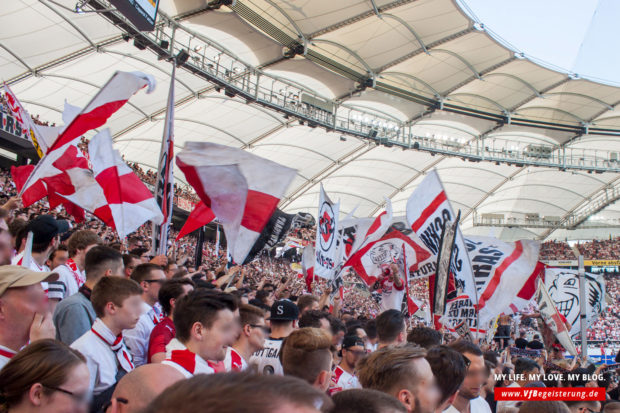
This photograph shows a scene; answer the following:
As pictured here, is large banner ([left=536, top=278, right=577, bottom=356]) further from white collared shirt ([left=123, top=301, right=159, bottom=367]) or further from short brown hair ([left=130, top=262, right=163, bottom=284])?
white collared shirt ([left=123, top=301, right=159, bottom=367])

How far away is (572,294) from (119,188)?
29.6ft

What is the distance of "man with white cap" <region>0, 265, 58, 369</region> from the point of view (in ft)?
8.47

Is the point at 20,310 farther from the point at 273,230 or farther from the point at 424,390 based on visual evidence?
the point at 273,230

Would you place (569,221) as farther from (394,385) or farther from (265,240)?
(394,385)

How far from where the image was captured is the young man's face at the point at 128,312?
337 centimetres

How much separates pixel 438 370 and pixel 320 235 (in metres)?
6.33

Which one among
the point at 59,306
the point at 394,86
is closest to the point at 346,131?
the point at 394,86

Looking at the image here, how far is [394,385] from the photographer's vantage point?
2.81 metres

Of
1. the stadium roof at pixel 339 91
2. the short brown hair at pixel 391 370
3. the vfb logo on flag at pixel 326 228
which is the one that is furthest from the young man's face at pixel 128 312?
the stadium roof at pixel 339 91

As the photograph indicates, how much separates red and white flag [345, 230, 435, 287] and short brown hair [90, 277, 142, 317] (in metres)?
6.24

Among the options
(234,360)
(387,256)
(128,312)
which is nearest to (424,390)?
(234,360)

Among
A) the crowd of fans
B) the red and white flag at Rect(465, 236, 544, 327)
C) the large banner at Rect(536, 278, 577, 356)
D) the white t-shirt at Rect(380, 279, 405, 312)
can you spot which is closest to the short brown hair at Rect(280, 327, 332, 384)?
the red and white flag at Rect(465, 236, 544, 327)

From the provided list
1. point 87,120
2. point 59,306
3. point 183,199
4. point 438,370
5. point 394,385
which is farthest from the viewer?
point 183,199

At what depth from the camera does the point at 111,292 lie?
3.41 m
